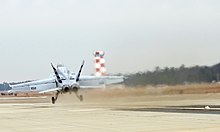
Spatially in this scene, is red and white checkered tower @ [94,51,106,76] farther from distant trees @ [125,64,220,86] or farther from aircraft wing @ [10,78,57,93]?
distant trees @ [125,64,220,86]

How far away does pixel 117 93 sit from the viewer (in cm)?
5634

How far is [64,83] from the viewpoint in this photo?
63.7 meters

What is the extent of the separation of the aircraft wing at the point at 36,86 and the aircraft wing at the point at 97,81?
3.90m

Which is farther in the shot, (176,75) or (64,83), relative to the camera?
(64,83)

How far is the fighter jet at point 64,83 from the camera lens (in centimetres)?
6369

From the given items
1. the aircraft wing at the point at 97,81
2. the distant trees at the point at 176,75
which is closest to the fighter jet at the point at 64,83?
the aircraft wing at the point at 97,81

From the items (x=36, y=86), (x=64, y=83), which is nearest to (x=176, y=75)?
(x=64, y=83)

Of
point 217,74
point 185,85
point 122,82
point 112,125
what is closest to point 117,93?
point 122,82

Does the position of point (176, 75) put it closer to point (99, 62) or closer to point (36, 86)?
point (36, 86)

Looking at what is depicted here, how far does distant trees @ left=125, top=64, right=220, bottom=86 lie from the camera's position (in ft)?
151

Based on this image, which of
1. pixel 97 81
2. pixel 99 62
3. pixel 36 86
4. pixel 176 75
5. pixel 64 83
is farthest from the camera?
pixel 99 62

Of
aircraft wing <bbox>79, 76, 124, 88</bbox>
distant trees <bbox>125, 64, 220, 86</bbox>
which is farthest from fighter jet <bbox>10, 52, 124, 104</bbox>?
distant trees <bbox>125, 64, 220, 86</bbox>

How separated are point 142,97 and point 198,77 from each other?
947 centimetres

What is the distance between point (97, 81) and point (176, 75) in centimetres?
2053
